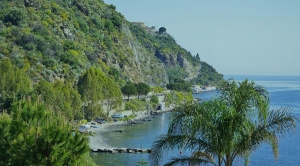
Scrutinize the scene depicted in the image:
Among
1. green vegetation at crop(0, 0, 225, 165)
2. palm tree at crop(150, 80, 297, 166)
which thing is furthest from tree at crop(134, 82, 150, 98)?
palm tree at crop(150, 80, 297, 166)

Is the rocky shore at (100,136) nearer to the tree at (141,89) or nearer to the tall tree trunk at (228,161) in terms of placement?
the tree at (141,89)

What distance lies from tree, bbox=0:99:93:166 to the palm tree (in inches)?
178

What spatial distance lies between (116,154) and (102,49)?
173 ft

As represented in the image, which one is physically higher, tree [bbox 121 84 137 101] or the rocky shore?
tree [bbox 121 84 137 101]

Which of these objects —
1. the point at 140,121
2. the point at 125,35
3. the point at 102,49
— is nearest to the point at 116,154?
the point at 140,121

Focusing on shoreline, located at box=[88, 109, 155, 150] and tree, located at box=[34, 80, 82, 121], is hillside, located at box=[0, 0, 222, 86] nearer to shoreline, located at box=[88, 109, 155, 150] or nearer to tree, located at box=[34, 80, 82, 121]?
tree, located at box=[34, 80, 82, 121]

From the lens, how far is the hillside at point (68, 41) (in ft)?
265

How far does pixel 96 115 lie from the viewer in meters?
76.8

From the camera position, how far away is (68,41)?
93.5m

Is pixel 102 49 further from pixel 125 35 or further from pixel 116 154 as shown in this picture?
pixel 116 154

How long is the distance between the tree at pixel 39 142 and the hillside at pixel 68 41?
191 ft

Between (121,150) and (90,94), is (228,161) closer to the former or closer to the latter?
(121,150)

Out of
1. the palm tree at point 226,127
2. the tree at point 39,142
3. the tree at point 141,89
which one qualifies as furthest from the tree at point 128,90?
the palm tree at point 226,127

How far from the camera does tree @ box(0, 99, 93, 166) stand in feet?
50.9
